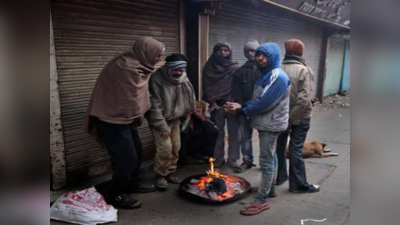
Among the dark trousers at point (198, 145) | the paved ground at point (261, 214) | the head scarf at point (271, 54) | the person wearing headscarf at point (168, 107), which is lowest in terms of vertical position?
the paved ground at point (261, 214)

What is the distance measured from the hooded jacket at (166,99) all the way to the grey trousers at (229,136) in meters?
0.89

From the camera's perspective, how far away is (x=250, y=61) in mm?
5051

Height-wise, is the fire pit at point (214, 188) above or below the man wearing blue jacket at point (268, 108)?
below

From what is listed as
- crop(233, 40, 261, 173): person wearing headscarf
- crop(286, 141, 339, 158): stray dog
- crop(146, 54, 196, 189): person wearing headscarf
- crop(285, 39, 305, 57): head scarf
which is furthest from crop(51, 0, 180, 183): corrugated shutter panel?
crop(286, 141, 339, 158): stray dog

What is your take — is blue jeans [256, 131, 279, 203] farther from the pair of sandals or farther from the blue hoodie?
the pair of sandals

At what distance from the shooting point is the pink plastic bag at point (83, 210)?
11.1 ft

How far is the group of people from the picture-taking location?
11.9 ft

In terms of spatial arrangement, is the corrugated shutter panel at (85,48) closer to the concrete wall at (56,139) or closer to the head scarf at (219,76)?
the concrete wall at (56,139)

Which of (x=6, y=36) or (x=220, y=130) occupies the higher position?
(x=6, y=36)

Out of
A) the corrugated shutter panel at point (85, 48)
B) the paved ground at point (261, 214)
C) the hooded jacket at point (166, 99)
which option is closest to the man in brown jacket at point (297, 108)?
the paved ground at point (261, 214)

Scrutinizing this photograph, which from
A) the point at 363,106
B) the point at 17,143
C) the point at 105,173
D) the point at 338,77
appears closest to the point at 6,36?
the point at 17,143

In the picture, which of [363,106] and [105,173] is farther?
[105,173]

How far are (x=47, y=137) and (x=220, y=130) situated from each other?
463cm

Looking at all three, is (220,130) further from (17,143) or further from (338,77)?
(338,77)
